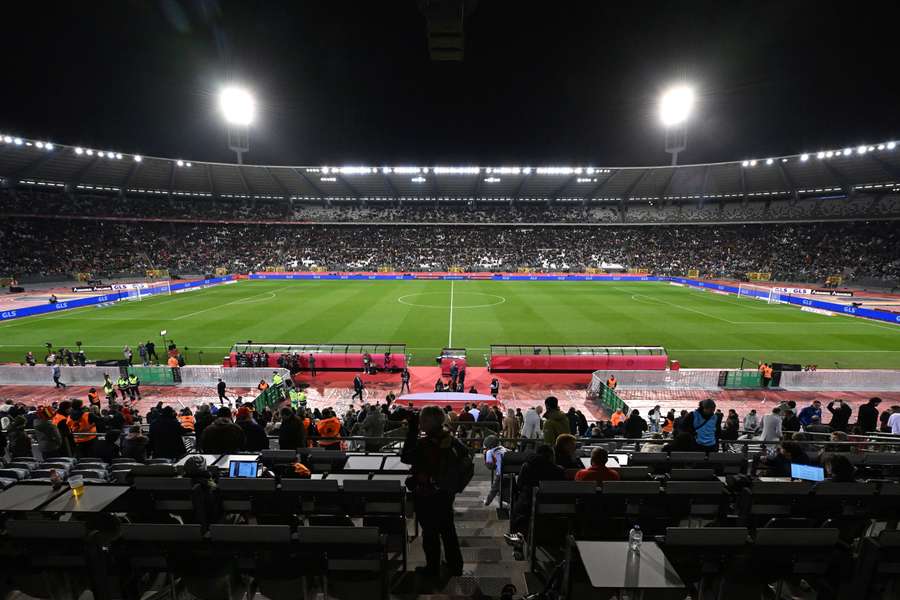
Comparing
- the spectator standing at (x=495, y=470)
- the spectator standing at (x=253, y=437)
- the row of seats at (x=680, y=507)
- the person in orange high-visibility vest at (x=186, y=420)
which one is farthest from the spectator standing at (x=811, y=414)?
the person in orange high-visibility vest at (x=186, y=420)

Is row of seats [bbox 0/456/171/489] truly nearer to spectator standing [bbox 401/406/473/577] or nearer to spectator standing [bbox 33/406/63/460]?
spectator standing [bbox 33/406/63/460]

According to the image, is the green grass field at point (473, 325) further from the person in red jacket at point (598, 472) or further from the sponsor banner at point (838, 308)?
the person in red jacket at point (598, 472)

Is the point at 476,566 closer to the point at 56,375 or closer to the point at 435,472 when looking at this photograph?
the point at 435,472

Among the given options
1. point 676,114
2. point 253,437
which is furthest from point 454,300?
point 676,114

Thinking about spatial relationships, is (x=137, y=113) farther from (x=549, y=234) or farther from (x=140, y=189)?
(x=549, y=234)

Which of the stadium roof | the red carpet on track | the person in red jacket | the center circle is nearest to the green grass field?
the center circle

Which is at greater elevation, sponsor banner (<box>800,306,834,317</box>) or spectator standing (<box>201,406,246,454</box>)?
sponsor banner (<box>800,306,834,317</box>)

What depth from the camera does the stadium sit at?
3.97 metres

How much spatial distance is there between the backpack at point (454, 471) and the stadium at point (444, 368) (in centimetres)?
4

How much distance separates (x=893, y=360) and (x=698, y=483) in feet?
87.9

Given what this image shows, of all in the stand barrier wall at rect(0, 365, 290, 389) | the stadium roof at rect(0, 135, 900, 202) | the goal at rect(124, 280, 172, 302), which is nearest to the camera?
the stand barrier wall at rect(0, 365, 290, 389)

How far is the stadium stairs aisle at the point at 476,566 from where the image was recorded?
14.4 feet

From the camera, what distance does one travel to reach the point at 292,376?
65.4 ft

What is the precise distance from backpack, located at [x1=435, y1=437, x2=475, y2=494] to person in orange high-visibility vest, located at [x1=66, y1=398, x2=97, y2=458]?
8.52 meters
